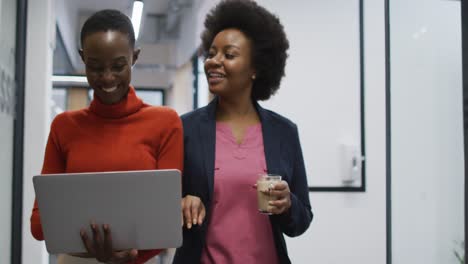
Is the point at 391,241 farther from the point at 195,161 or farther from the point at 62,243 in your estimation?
the point at 62,243

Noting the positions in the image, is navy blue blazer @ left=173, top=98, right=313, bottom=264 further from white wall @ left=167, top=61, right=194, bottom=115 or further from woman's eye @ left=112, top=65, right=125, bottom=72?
white wall @ left=167, top=61, right=194, bottom=115

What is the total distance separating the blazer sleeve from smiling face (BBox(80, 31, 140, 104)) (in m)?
0.52

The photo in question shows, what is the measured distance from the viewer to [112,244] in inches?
42.4

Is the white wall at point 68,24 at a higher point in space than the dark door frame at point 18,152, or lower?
higher

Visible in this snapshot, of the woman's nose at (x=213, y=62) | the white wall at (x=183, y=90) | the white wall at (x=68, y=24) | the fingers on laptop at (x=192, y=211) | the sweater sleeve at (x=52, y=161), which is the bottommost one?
the fingers on laptop at (x=192, y=211)

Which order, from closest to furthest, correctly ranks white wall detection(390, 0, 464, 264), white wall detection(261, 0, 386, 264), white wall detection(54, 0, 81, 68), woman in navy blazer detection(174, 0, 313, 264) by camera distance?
woman in navy blazer detection(174, 0, 313, 264) → white wall detection(390, 0, 464, 264) → white wall detection(261, 0, 386, 264) → white wall detection(54, 0, 81, 68)

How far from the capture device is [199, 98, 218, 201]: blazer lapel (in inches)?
50.7

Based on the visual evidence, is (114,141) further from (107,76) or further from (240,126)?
(240,126)

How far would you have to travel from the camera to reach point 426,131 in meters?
2.95

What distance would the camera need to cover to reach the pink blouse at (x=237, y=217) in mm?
1277

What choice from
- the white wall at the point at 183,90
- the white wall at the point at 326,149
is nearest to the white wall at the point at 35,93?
the white wall at the point at 326,149

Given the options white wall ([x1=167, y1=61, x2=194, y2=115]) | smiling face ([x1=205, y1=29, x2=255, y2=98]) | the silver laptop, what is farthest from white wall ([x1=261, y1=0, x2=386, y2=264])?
white wall ([x1=167, y1=61, x2=194, y2=115])

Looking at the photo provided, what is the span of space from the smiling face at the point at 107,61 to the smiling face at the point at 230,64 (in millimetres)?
281

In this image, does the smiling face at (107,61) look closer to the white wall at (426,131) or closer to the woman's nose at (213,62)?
the woman's nose at (213,62)
